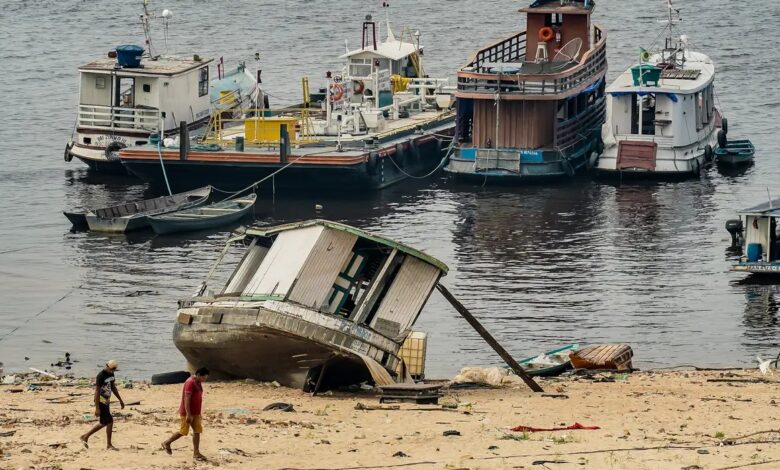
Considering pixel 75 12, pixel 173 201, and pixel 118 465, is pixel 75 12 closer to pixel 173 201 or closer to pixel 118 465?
pixel 173 201

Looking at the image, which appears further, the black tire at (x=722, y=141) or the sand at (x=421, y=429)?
the black tire at (x=722, y=141)

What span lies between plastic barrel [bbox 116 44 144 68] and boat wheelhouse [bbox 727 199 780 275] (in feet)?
76.7

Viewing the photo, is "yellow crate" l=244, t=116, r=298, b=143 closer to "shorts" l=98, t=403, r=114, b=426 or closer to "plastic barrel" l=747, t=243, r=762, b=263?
"plastic barrel" l=747, t=243, r=762, b=263

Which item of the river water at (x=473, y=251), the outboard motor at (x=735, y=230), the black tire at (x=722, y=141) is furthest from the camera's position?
the black tire at (x=722, y=141)

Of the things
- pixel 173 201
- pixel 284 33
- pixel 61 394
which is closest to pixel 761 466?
pixel 61 394

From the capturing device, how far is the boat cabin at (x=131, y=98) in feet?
186

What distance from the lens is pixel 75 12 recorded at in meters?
97.9

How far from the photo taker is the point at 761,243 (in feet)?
139

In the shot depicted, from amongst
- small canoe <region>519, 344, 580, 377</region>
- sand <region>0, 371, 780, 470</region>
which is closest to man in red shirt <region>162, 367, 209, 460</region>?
sand <region>0, 371, 780, 470</region>

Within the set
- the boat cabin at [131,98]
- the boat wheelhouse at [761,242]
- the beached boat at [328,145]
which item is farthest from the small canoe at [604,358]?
the boat cabin at [131,98]

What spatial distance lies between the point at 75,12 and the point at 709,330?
66.4 m

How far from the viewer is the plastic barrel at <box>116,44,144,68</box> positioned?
56688 mm

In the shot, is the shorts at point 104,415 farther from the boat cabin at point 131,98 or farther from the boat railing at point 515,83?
the boat cabin at point 131,98

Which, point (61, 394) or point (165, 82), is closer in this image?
point (61, 394)
